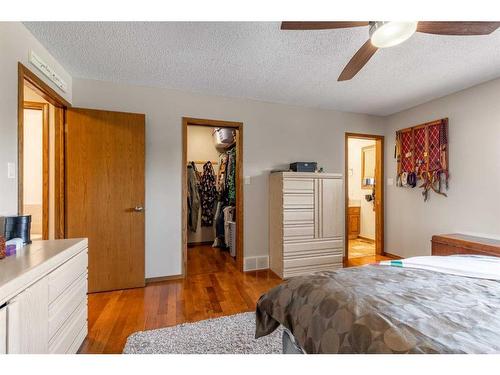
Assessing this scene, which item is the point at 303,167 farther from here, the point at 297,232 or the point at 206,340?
the point at 206,340

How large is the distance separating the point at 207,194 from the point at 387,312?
4049 mm

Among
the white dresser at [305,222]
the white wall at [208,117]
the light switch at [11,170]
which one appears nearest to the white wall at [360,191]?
the white wall at [208,117]

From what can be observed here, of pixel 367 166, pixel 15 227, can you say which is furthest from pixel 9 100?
pixel 367 166

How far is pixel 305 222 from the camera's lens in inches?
116

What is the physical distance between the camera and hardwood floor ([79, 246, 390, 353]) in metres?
1.80

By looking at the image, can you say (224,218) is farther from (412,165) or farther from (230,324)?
(412,165)

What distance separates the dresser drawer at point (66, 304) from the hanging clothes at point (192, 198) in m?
2.85

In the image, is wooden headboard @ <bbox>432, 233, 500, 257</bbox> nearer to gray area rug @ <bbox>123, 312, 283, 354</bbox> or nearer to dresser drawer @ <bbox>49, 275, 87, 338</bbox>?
gray area rug @ <bbox>123, 312, 283, 354</bbox>

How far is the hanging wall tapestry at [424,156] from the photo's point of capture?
301 centimetres

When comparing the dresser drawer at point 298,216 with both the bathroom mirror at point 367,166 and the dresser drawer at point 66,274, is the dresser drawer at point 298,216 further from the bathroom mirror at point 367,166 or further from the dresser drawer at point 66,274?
the bathroom mirror at point 367,166

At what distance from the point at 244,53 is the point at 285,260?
228cm

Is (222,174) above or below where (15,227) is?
above
